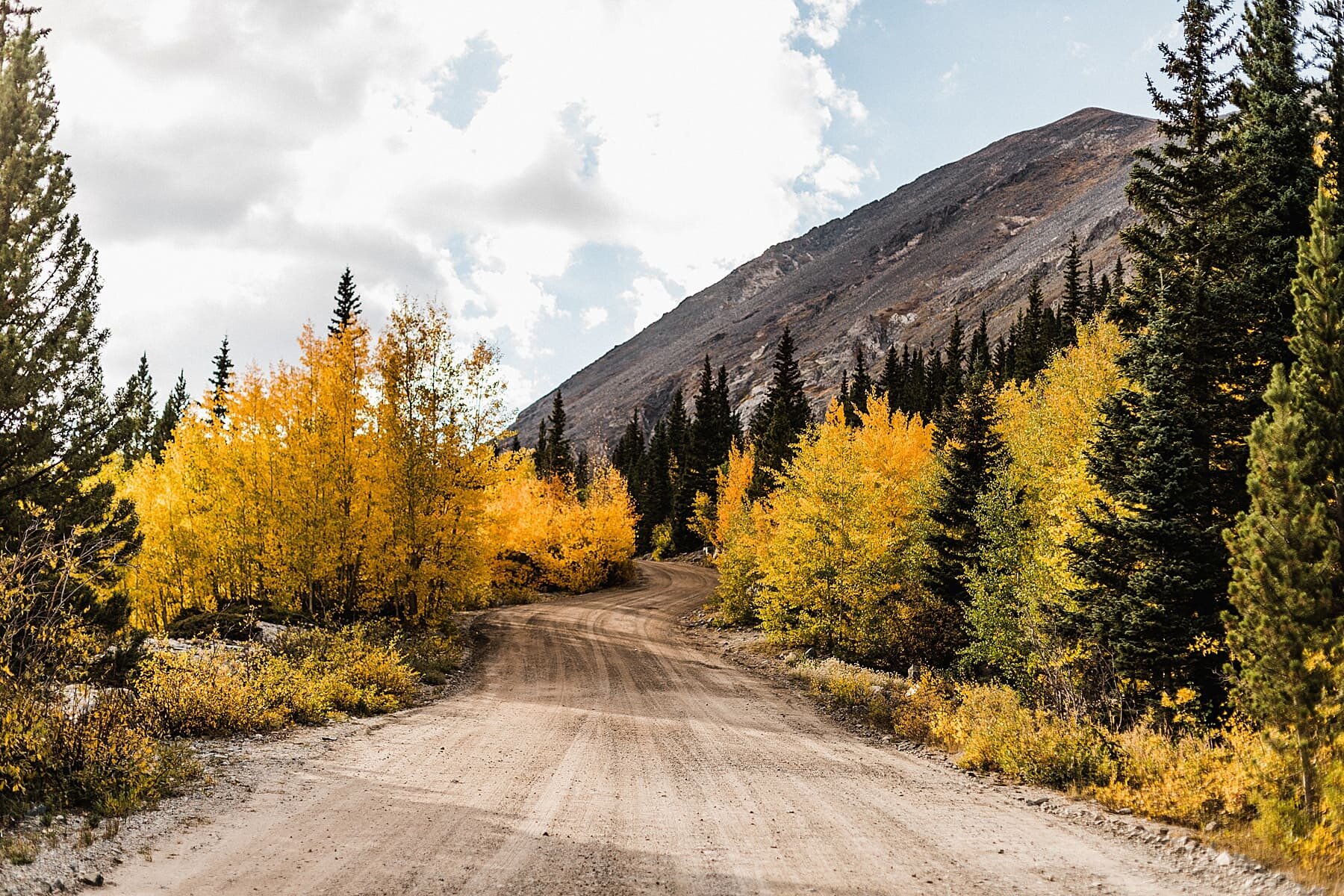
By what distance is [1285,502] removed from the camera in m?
8.91

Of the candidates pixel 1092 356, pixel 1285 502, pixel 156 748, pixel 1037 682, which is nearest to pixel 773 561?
pixel 1037 682

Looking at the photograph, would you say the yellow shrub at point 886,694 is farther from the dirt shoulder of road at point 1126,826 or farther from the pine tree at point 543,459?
the pine tree at point 543,459

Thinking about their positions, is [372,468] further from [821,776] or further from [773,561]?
[821,776]

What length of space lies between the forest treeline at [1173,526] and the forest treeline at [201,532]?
12.2 m

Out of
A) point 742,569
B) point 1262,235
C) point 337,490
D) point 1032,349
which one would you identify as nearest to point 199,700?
point 337,490

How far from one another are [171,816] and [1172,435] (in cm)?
1651

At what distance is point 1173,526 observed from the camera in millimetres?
12859

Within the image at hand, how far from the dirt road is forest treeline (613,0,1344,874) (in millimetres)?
1936

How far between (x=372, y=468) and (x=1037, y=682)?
19.6 m

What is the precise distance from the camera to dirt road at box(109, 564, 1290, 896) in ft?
22.3

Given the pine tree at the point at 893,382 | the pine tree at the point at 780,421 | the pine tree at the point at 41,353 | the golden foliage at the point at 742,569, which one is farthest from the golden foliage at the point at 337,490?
the pine tree at the point at 893,382

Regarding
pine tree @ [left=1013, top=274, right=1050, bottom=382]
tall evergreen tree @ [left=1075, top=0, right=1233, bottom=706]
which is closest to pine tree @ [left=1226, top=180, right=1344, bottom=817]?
tall evergreen tree @ [left=1075, top=0, right=1233, bottom=706]

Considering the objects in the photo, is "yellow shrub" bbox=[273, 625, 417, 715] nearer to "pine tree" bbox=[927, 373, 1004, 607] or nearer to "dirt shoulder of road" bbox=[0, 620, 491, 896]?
"dirt shoulder of road" bbox=[0, 620, 491, 896]

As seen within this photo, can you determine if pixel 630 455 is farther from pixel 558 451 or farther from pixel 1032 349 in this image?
pixel 1032 349
